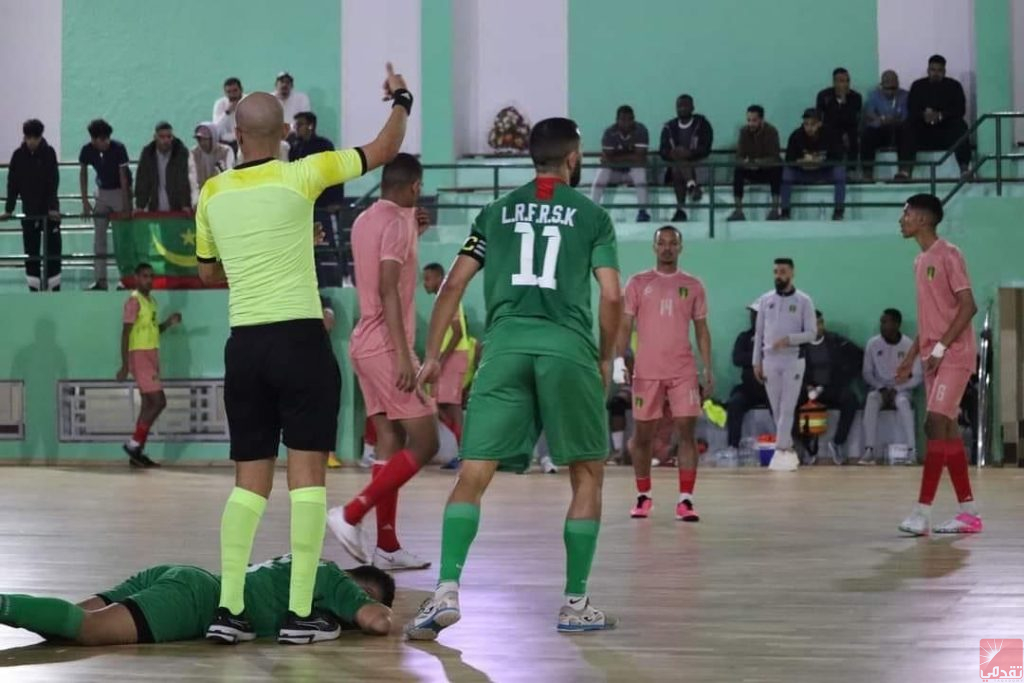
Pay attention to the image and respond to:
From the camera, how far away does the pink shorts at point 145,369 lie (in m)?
19.2

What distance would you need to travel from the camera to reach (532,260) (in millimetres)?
6480

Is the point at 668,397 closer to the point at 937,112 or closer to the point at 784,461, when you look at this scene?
the point at 784,461

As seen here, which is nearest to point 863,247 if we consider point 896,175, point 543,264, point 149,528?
point 896,175

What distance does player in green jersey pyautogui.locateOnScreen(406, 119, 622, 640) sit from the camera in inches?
252

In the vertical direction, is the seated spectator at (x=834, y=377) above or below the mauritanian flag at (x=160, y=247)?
below

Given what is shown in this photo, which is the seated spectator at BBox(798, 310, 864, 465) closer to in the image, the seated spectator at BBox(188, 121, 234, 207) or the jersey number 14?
the seated spectator at BBox(188, 121, 234, 207)

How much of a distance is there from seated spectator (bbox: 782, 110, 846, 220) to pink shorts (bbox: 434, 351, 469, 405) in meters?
4.47

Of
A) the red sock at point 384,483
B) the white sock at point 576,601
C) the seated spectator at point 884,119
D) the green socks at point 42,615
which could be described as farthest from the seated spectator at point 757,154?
the green socks at point 42,615

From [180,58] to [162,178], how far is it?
14.2ft

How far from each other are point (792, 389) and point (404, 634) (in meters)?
12.6

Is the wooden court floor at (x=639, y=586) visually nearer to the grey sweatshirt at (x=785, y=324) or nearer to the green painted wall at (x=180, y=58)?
the grey sweatshirt at (x=785, y=324)

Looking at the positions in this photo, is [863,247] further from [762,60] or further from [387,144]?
[387,144]

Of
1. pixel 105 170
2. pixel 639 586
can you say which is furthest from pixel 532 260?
pixel 105 170

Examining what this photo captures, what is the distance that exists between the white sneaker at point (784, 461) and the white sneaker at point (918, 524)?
756 centimetres
